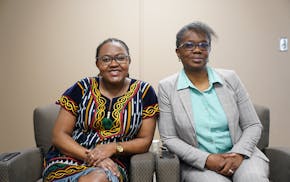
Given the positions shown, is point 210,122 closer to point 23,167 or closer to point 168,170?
point 168,170

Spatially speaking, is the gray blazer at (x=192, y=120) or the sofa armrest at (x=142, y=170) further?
the gray blazer at (x=192, y=120)

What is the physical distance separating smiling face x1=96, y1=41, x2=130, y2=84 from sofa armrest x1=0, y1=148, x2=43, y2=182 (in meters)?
0.66

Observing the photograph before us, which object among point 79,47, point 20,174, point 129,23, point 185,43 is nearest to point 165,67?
point 129,23

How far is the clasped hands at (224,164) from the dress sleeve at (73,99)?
2.63 feet

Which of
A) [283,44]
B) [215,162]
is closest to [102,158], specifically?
[215,162]

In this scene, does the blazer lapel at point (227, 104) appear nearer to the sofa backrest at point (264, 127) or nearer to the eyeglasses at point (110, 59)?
the sofa backrest at point (264, 127)

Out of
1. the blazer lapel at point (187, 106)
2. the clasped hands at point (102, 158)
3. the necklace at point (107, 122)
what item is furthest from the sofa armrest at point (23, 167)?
the blazer lapel at point (187, 106)

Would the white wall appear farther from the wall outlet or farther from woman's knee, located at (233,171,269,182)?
woman's knee, located at (233,171,269,182)

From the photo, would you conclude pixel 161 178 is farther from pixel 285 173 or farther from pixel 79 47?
pixel 79 47

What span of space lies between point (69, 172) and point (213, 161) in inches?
29.8

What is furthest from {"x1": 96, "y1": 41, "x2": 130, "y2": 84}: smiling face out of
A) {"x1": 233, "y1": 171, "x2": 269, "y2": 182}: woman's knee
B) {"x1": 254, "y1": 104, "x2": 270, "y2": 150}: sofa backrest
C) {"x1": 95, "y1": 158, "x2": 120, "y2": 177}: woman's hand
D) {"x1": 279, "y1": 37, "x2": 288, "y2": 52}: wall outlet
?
{"x1": 279, "y1": 37, "x2": 288, "y2": 52}: wall outlet

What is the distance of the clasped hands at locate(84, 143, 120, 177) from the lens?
4.85 ft

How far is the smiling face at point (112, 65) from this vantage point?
1.66 metres

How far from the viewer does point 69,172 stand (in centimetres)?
149
